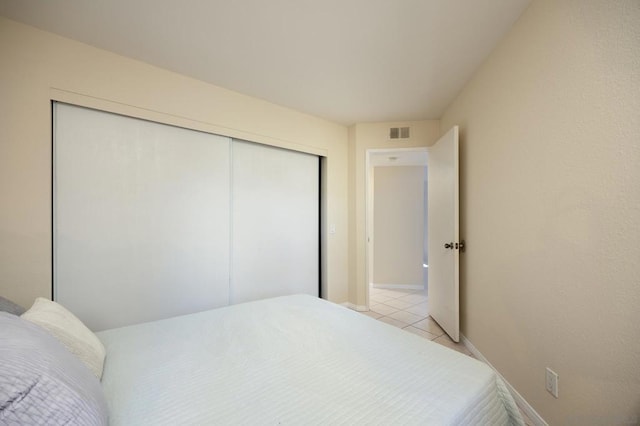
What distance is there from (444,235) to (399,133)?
1458 millimetres

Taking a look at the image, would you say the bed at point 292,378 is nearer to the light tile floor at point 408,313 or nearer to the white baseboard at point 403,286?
the light tile floor at point 408,313

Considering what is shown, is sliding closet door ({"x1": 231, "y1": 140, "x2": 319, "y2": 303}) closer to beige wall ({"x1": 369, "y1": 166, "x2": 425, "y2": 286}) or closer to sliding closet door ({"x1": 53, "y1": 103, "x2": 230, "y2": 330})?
sliding closet door ({"x1": 53, "y1": 103, "x2": 230, "y2": 330})

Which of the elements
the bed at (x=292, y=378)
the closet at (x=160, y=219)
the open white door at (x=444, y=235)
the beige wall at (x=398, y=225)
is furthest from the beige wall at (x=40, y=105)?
the beige wall at (x=398, y=225)

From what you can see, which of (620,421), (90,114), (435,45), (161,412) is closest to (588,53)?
(435,45)

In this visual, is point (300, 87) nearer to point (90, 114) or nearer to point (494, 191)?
point (90, 114)

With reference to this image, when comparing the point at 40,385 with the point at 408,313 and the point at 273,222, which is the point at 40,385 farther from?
the point at 408,313

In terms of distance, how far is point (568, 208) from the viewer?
126cm

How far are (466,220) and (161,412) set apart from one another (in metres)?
2.60

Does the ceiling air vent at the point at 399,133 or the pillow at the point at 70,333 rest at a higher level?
the ceiling air vent at the point at 399,133

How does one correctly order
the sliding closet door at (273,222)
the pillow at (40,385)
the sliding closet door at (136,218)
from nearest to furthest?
the pillow at (40,385) → the sliding closet door at (136,218) → the sliding closet door at (273,222)

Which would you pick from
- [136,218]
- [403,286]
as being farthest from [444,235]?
[136,218]

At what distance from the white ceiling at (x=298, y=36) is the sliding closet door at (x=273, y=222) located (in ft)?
2.55

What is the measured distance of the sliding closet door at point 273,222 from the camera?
104 inches

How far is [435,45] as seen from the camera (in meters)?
1.85
